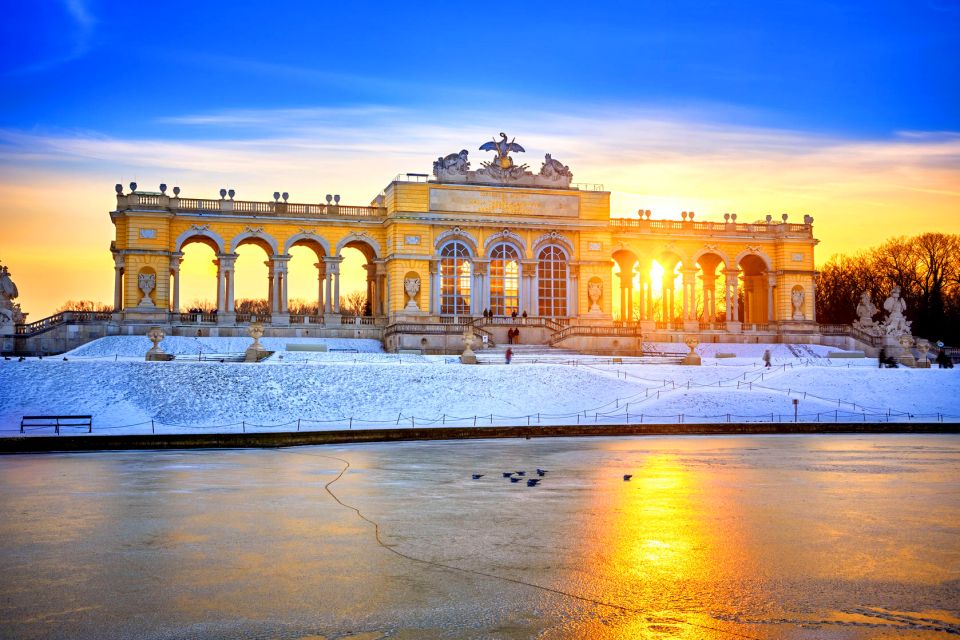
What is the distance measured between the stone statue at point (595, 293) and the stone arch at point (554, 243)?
93.2 inches

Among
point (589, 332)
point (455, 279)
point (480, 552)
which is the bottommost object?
point (480, 552)

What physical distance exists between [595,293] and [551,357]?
52.2ft

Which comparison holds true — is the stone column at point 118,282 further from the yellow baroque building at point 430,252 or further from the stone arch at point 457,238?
the stone arch at point 457,238

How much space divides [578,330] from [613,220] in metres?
16.7

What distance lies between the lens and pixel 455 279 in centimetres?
6869

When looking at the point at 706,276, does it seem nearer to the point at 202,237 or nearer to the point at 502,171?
the point at 502,171

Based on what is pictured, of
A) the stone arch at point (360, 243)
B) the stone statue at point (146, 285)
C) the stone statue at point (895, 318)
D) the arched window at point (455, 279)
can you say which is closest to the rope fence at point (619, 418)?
the stone statue at point (895, 318)

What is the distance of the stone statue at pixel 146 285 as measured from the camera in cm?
6431

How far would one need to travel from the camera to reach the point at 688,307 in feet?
246

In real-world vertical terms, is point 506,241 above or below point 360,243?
below

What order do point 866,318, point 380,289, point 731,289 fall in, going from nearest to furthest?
point 866,318
point 380,289
point 731,289

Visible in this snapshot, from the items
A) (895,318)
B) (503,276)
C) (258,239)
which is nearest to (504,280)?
(503,276)

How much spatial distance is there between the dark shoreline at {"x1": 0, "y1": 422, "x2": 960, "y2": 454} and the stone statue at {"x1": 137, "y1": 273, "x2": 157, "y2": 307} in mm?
35178

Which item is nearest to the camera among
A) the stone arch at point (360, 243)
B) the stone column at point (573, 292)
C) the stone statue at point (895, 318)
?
the stone statue at point (895, 318)
